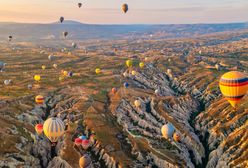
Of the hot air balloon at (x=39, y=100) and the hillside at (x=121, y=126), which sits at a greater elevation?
the hot air balloon at (x=39, y=100)

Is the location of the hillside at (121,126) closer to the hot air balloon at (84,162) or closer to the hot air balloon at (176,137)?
the hot air balloon at (176,137)

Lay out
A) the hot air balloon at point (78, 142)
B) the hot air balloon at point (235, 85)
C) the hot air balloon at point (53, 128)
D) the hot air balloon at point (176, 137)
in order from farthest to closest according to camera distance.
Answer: the hot air balloon at point (176, 137)
the hot air balloon at point (78, 142)
the hot air balloon at point (235, 85)
the hot air balloon at point (53, 128)

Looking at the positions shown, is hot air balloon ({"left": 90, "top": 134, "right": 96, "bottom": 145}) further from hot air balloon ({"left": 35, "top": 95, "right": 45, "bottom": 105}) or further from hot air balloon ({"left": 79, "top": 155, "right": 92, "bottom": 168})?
hot air balloon ({"left": 35, "top": 95, "right": 45, "bottom": 105})

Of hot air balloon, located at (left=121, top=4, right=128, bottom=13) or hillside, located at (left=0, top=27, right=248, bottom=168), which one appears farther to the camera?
hot air balloon, located at (left=121, top=4, right=128, bottom=13)

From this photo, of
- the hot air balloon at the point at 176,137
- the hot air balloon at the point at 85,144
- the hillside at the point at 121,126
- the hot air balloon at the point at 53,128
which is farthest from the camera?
the hot air balloon at the point at 176,137

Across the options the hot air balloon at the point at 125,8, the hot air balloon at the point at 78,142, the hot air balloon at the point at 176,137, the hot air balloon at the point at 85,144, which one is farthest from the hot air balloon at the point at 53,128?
the hot air balloon at the point at 125,8

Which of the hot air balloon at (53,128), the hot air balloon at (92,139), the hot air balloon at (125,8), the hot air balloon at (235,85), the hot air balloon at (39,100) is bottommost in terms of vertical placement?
the hot air balloon at (92,139)

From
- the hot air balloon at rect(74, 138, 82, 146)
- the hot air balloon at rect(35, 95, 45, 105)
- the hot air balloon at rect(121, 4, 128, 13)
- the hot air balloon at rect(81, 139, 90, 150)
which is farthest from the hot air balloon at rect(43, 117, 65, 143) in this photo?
the hot air balloon at rect(121, 4, 128, 13)

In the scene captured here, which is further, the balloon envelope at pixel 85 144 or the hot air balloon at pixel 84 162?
the balloon envelope at pixel 85 144

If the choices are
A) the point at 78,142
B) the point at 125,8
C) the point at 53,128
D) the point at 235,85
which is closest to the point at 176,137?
the point at 235,85

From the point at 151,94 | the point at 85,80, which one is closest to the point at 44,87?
the point at 85,80

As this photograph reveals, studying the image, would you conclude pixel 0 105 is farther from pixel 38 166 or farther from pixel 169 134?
pixel 169 134
